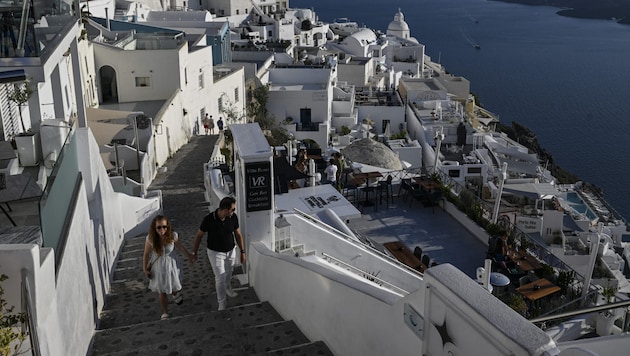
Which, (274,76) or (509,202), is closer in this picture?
(509,202)

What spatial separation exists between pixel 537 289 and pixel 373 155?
530 inches

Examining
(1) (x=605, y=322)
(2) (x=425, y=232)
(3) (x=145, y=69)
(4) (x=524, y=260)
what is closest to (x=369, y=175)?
(2) (x=425, y=232)

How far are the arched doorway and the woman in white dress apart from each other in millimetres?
21425

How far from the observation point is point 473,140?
36531mm

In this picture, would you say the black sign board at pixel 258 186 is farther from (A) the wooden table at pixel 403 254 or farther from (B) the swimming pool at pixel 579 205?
(B) the swimming pool at pixel 579 205

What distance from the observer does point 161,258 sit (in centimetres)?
737

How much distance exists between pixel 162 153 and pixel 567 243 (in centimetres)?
1471

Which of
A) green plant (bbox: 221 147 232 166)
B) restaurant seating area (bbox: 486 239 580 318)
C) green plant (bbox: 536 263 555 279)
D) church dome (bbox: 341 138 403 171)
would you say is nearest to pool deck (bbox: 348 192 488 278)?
restaurant seating area (bbox: 486 239 580 318)

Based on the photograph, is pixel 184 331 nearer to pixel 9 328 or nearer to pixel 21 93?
pixel 9 328

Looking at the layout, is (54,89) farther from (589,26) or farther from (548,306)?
(589,26)

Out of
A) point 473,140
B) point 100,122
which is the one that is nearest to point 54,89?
point 100,122

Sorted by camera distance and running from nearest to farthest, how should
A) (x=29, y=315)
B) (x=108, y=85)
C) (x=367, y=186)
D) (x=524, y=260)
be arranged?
(x=29, y=315) → (x=524, y=260) → (x=367, y=186) → (x=108, y=85)

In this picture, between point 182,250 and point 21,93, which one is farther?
point 21,93

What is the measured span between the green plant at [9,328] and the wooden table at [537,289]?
11.0 m
